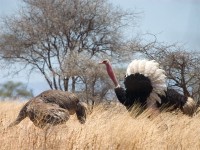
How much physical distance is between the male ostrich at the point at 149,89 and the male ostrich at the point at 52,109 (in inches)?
56.1

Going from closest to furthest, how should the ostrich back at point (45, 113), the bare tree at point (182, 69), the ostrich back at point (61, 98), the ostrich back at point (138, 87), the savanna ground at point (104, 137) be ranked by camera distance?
1. the savanna ground at point (104, 137)
2. the ostrich back at point (45, 113)
3. the ostrich back at point (61, 98)
4. the ostrich back at point (138, 87)
5. the bare tree at point (182, 69)

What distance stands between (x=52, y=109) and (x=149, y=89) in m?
2.41

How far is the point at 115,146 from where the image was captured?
4.75 m

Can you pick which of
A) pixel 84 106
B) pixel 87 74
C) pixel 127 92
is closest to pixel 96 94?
pixel 87 74

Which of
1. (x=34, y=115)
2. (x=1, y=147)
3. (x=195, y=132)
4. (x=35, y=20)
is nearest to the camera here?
(x=1, y=147)

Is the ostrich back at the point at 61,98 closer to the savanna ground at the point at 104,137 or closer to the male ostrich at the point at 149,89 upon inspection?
the savanna ground at the point at 104,137

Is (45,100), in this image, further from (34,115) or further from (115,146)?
(115,146)

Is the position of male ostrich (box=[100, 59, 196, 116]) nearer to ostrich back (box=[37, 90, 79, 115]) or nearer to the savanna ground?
the savanna ground

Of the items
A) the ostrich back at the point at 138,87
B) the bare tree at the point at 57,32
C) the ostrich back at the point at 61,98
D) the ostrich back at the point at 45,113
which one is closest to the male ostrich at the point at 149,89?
the ostrich back at the point at 138,87

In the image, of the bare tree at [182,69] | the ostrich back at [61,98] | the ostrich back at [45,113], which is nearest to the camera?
the ostrich back at [45,113]

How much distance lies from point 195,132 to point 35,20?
59.0 ft

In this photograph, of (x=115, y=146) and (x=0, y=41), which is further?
(x=0, y=41)

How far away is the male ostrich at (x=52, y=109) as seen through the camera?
515cm

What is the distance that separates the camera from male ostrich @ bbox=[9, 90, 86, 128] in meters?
5.15
